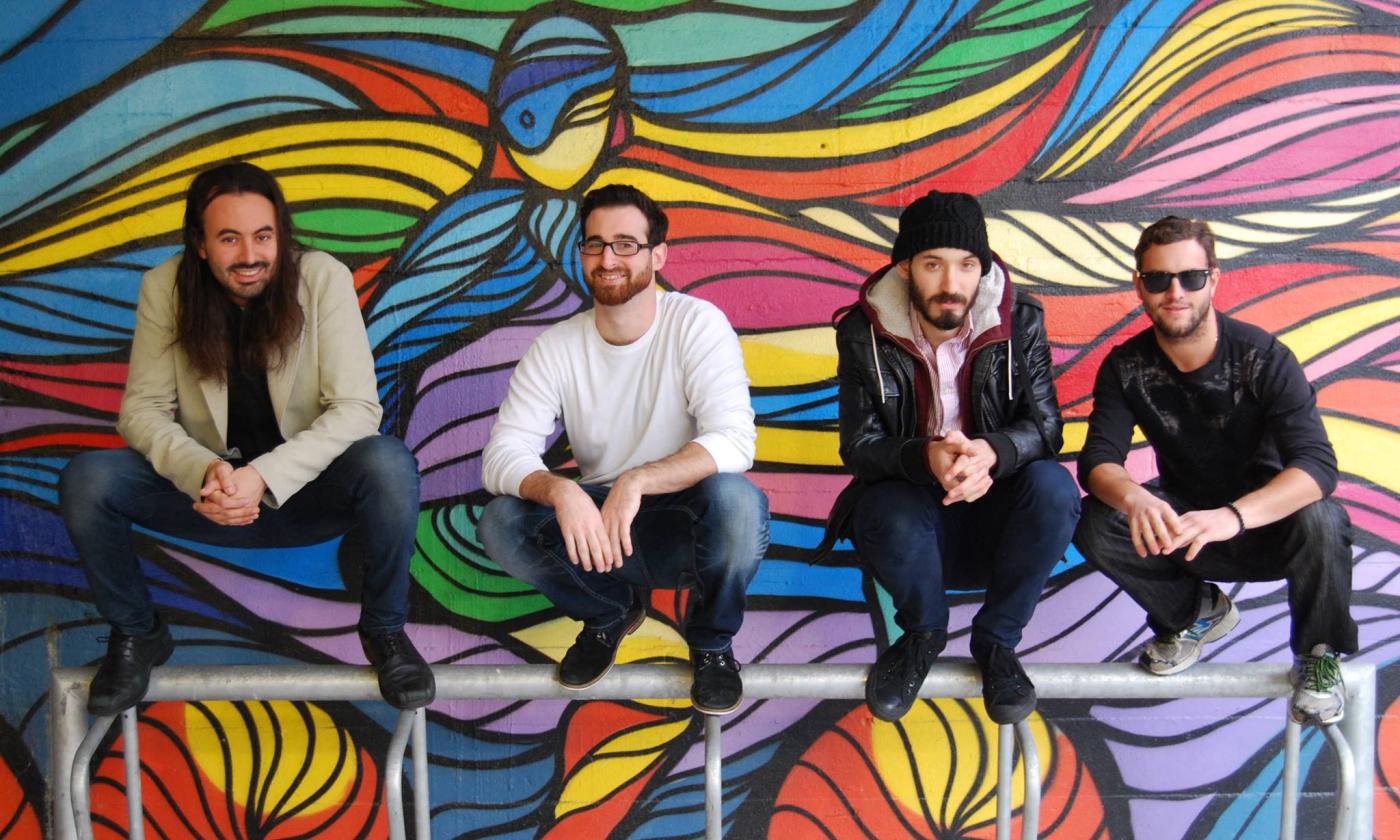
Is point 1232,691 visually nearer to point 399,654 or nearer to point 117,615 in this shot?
point 399,654

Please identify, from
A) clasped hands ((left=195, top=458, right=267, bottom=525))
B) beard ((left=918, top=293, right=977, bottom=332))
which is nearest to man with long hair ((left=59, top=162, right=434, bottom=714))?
clasped hands ((left=195, top=458, right=267, bottom=525))

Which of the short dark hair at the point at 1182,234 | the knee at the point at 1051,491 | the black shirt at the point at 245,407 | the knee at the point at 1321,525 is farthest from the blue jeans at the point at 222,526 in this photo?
the knee at the point at 1321,525

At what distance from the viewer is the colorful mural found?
3.27 m

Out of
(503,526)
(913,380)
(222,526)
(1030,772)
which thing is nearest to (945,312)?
(913,380)

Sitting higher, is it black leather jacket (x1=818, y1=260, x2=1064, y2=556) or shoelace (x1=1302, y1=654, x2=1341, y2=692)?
A: black leather jacket (x1=818, y1=260, x2=1064, y2=556)

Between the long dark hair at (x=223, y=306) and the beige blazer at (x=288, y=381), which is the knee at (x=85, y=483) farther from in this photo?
the long dark hair at (x=223, y=306)

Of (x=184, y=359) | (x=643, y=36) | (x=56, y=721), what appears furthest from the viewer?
(x=643, y=36)

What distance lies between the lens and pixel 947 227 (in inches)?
102

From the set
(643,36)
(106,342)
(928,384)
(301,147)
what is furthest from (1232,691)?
(106,342)

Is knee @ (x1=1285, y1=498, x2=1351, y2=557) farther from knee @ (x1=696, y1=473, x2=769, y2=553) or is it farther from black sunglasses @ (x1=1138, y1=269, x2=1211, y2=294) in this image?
knee @ (x1=696, y1=473, x2=769, y2=553)

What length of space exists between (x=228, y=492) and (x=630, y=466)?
101 centimetres

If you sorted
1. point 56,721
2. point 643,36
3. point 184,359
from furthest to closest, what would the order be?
point 643,36 < point 184,359 < point 56,721

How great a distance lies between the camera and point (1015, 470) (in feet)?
8.20

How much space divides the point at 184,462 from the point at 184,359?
0.34 meters
